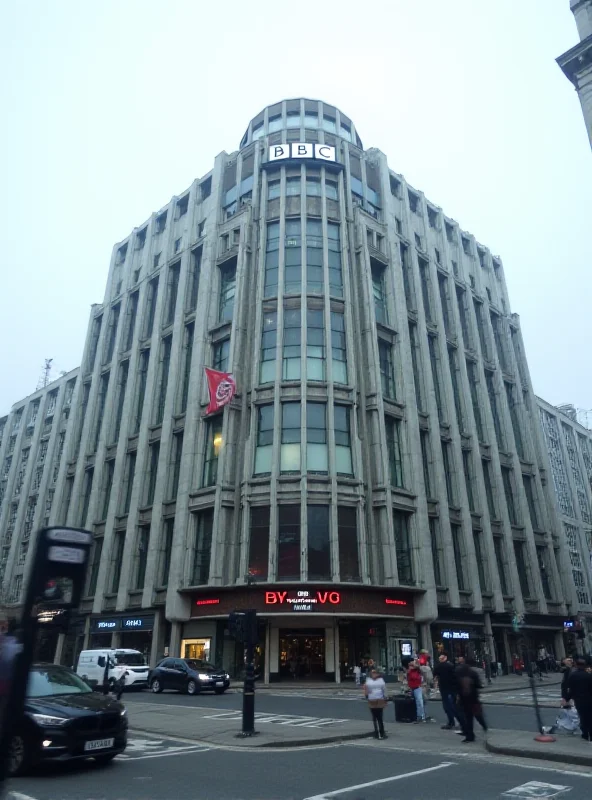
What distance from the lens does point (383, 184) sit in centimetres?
4941

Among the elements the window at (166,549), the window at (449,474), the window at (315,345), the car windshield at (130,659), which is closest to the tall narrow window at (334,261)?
the window at (315,345)

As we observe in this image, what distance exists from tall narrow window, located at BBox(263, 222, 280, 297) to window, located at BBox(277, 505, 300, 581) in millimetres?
15319

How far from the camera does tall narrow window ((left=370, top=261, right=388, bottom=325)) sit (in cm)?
4394

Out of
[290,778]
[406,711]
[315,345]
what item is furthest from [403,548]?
[290,778]

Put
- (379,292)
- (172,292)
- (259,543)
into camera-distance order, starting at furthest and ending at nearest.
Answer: (172,292) → (379,292) → (259,543)

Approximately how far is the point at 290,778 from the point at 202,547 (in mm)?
Result: 27988

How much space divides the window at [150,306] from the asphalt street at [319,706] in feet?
96.6

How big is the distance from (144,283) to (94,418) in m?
12.3

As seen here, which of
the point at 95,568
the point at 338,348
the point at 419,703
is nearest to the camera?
the point at 419,703

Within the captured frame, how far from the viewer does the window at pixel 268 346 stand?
39.1m

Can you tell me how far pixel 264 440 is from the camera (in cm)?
3728

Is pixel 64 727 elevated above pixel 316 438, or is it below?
below

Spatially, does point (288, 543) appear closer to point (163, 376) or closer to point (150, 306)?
point (163, 376)

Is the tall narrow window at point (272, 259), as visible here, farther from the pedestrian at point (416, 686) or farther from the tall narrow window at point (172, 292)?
the pedestrian at point (416, 686)
